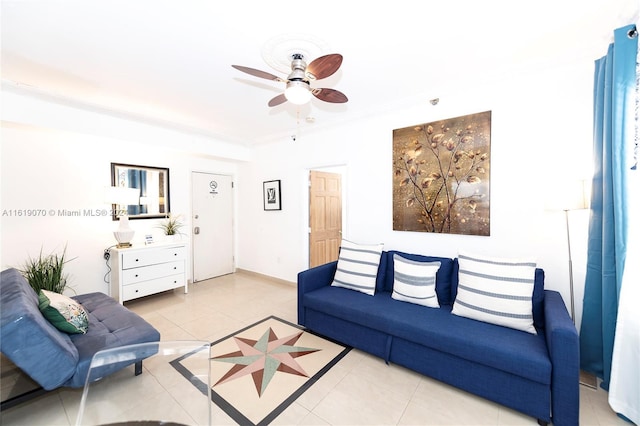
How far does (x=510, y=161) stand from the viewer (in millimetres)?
2416

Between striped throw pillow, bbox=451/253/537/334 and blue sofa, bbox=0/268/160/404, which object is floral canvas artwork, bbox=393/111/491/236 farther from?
blue sofa, bbox=0/268/160/404

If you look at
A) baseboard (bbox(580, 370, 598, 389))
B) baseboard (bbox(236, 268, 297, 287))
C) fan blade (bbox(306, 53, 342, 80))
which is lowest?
baseboard (bbox(580, 370, 598, 389))

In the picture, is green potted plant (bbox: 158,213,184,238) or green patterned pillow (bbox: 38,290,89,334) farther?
green potted plant (bbox: 158,213,184,238)

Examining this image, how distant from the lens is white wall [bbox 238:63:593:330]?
85.4 inches

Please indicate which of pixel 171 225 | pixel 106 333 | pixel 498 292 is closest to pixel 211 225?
pixel 171 225

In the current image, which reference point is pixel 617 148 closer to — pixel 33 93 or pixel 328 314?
pixel 328 314

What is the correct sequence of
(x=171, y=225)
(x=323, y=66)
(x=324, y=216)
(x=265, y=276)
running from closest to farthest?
(x=323, y=66)
(x=171, y=225)
(x=324, y=216)
(x=265, y=276)

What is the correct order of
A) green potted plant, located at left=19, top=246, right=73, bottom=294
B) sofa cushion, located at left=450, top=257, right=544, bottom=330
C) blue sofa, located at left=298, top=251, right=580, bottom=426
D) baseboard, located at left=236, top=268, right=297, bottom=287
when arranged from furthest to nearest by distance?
baseboard, located at left=236, top=268, right=297, bottom=287, green potted plant, located at left=19, top=246, right=73, bottom=294, sofa cushion, located at left=450, top=257, right=544, bottom=330, blue sofa, located at left=298, top=251, right=580, bottom=426

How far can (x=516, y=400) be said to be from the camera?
64.7 inches

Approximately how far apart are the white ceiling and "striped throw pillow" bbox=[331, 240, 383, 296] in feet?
5.51

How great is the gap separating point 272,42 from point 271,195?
3046mm

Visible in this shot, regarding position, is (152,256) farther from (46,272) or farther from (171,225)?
(46,272)

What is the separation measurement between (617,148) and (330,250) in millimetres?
3489

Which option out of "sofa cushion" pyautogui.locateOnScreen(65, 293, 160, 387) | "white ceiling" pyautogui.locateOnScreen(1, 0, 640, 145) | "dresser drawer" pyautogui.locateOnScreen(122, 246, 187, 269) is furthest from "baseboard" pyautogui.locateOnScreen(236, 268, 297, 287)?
"white ceiling" pyautogui.locateOnScreen(1, 0, 640, 145)
